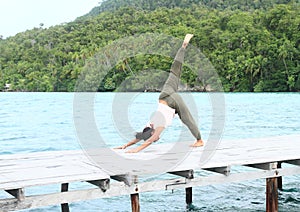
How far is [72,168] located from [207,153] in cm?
169

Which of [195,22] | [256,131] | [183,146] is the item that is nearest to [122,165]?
[183,146]

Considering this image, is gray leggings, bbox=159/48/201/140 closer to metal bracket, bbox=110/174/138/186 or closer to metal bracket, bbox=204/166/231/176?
metal bracket, bbox=204/166/231/176

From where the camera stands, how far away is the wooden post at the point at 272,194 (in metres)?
6.62

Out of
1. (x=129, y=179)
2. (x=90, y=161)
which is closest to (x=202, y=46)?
(x=90, y=161)

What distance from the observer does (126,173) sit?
532cm

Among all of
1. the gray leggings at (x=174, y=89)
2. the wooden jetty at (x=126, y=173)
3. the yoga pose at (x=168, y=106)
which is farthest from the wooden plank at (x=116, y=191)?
the gray leggings at (x=174, y=89)

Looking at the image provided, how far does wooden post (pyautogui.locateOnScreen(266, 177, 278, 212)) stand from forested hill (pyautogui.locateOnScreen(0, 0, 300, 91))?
121ft

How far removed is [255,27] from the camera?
56.6m

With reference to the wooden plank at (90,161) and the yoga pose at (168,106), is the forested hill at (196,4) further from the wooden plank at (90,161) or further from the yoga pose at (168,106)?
the yoga pose at (168,106)

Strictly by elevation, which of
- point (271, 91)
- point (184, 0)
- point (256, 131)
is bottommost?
point (256, 131)

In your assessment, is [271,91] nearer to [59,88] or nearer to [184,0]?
[59,88]

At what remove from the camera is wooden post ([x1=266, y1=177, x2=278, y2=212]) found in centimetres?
662

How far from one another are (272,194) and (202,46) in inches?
1808

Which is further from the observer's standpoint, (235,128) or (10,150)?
(235,128)
